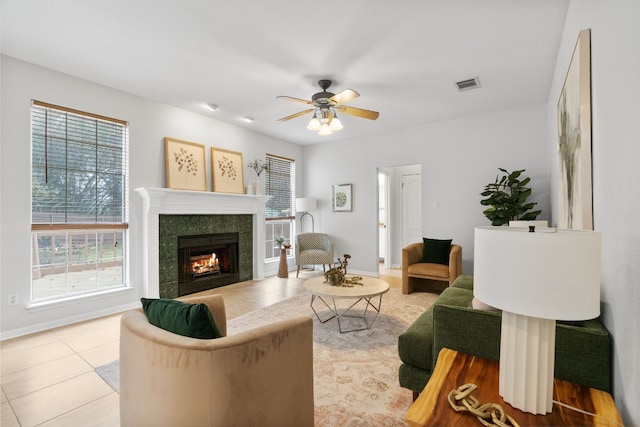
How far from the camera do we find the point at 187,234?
4.42 meters

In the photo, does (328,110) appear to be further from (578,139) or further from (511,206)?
(511,206)

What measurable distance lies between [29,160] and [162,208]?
4.43ft

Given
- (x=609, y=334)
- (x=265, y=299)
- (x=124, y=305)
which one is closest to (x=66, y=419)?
(x=124, y=305)

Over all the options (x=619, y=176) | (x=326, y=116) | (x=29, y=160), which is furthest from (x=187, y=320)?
(x=29, y=160)

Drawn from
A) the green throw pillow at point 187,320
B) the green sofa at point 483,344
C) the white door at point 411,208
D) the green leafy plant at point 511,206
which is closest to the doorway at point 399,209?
the white door at point 411,208

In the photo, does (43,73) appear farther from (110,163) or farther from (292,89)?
(292,89)

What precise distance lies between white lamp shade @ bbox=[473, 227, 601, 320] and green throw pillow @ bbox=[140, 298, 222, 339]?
1100 millimetres

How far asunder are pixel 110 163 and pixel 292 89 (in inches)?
93.3

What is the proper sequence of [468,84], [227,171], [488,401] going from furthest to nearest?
[227,171], [468,84], [488,401]

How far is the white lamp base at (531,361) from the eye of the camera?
0.92 meters

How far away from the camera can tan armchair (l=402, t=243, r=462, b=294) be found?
4.11 meters

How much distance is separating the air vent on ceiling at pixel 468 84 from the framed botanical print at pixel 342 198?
2801 mm

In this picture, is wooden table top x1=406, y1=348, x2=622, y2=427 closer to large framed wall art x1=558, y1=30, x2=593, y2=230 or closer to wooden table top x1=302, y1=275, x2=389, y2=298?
large framed wall art x1=558, y1=30, x2=593, y2=230

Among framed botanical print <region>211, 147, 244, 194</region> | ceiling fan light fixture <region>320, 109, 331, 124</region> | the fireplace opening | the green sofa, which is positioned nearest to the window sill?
the fireplace opening
